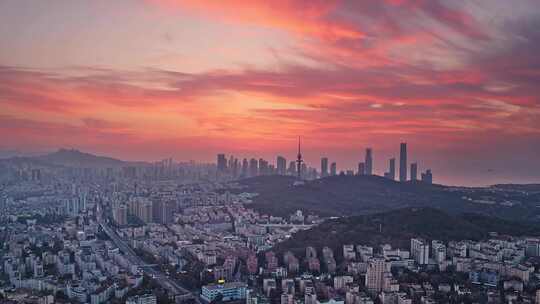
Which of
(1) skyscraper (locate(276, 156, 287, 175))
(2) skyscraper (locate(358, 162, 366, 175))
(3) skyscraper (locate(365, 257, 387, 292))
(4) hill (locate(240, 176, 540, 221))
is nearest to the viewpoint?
(3) skyscraper (locate(365, 257, 387, 292))

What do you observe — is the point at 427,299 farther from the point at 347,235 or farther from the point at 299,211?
the point at 299,211

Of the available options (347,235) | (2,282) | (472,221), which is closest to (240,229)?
(347,235)

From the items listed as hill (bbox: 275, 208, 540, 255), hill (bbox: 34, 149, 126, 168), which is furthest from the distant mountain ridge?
hill (bbox: 275, 208, 540, 255)

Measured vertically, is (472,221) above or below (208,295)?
above

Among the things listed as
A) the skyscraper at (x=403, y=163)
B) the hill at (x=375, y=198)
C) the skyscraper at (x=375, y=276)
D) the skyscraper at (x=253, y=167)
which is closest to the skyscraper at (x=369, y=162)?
the skyscraper at (x=403, y=163)

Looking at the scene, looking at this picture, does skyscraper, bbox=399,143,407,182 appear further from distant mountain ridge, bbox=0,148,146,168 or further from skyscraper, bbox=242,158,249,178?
distant mountain ridge, bbox=0,148,146,168
